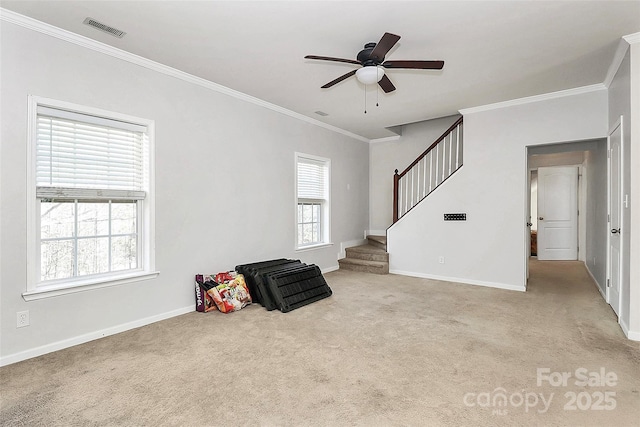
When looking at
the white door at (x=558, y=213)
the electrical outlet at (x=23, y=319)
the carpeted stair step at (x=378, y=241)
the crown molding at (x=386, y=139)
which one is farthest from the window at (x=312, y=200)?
the white door at (x=558, y=213)

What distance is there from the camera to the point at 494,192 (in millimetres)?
4875

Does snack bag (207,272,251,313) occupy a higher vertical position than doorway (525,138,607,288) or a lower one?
lower

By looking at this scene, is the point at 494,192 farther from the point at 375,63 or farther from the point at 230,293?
the point at 230,293

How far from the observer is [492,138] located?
487 centimetres

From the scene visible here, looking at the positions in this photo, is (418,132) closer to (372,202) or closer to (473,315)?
(372,202)

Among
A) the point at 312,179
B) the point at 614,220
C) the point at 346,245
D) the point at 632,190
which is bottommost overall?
the point at 346,245

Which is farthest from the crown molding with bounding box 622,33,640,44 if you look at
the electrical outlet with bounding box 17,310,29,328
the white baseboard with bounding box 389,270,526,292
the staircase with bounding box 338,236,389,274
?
the electrical outlet with bounding box 17,310,29,328

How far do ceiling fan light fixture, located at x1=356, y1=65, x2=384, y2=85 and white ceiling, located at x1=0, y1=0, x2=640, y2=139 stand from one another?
0.30 metres

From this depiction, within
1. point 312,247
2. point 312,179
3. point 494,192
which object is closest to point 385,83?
point 312,179

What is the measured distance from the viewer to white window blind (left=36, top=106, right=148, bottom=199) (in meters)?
2.72

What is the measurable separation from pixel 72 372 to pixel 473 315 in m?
3.77

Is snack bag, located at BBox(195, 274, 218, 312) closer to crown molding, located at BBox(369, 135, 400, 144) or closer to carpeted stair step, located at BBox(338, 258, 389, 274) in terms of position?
carpeted stair step, located at BBox(338, 258, 389, 274)

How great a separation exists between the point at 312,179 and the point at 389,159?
82.9 inches

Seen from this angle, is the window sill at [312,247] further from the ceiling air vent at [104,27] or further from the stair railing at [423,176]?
the ceiling air vent at [104,27]
